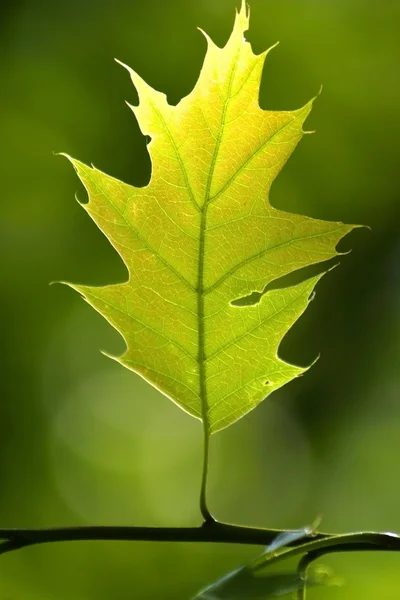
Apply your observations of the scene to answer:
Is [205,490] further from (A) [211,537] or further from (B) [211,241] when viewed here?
(B) [211,241]

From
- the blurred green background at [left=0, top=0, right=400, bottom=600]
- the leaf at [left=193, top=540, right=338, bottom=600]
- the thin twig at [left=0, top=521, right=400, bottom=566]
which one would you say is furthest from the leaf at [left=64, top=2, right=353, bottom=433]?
the blurred green background at [left=0, top=0, right=400, bottom=600]

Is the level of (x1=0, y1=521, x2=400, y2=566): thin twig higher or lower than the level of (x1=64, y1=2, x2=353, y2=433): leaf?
lower

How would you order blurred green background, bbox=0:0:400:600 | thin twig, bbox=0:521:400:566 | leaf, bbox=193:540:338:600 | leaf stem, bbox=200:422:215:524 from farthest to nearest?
blurred green background, bbox=0:0:400:600 → leaf stem, bbox=200:422:215:524 → thin twig, bbox=0:521:400:566 → leaf, bbox=193:540:338:600

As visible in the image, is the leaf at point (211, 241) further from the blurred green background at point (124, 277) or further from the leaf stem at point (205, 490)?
the blurred green background at point (124, 277)

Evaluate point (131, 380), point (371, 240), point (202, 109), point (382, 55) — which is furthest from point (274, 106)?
point (202, 109)

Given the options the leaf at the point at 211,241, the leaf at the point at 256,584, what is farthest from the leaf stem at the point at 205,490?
the leaf at the point at 256,584

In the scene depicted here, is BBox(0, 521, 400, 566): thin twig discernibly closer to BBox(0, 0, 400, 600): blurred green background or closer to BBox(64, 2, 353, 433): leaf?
BBox(64, 2, 353, 433): leaf

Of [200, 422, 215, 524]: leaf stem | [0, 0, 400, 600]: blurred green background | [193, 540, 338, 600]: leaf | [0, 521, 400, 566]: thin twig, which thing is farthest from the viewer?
[0, 0, 400, 600]: blurred green background
